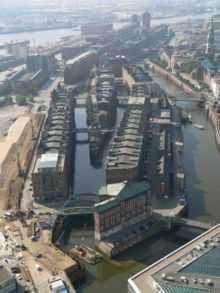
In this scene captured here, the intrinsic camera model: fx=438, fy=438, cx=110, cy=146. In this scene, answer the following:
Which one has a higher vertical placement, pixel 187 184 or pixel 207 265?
pixel 207 265

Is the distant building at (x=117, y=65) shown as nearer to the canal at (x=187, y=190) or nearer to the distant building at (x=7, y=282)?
the canal at (x=187, y=190)

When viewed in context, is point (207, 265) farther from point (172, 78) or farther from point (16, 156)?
point (172, 78)

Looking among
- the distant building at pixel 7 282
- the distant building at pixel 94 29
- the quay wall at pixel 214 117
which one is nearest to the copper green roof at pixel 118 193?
the distant building at pixel 7 282

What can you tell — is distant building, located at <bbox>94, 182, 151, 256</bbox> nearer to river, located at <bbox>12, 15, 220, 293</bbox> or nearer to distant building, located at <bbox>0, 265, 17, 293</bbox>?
river, located at <bbox>12, 15, 220, 293</bbox>

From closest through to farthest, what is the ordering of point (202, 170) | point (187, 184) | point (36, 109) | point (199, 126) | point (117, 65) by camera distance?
1. point (187, 184)
2. point (202, 170)
3. point (199, 126)
4. point (36, 109)
5. point (117, 65)

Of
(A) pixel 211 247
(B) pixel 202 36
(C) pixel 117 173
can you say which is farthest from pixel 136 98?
(B) pixel 202 36

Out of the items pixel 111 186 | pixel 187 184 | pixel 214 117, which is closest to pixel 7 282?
pixel 111 186
